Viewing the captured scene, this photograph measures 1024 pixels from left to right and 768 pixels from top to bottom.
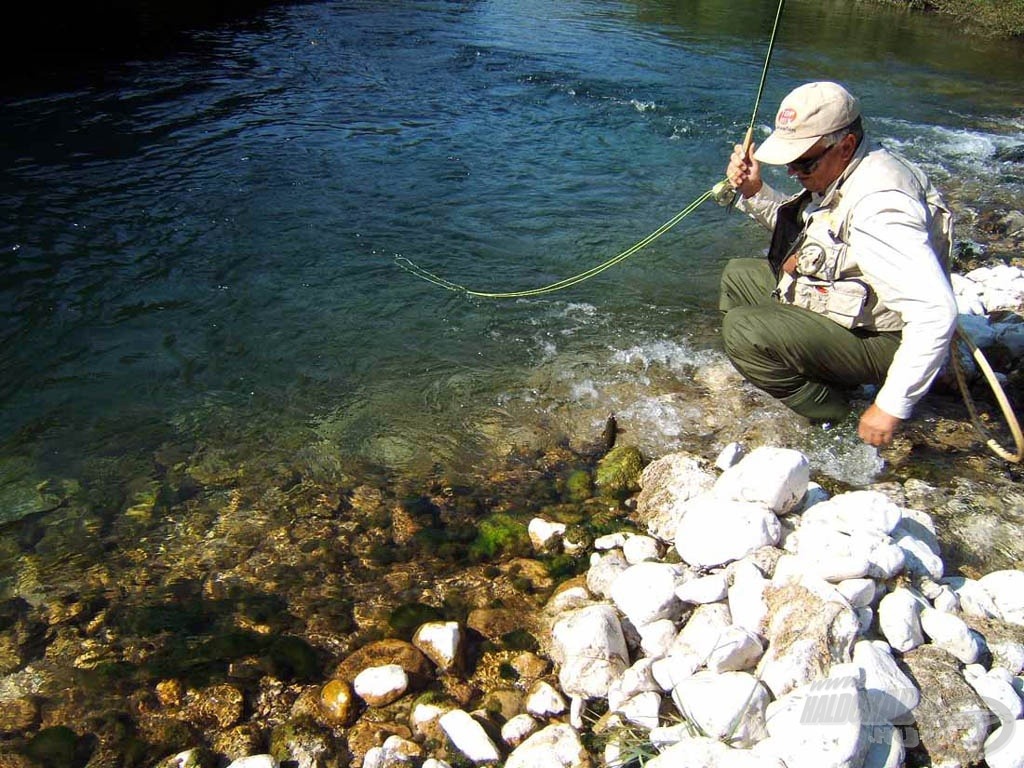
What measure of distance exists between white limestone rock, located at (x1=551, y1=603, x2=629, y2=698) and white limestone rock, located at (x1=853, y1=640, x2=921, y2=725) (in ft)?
2.96

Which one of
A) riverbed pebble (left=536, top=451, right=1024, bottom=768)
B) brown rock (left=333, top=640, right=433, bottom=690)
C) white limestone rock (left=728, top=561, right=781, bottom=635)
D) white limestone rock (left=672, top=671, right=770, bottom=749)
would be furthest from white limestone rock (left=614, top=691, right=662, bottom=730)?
brown rock (left=333, top=640, right=433, bottom=690)

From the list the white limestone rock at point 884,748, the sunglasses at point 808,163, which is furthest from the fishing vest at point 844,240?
the white limestone rock at point 884,748

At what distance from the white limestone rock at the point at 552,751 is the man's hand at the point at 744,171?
3.23 m

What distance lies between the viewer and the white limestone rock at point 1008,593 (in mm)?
3170

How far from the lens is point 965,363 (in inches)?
201

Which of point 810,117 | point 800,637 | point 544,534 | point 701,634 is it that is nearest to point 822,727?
point 800,637

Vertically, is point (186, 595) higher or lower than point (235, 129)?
lower

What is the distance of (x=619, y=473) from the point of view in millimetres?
4500

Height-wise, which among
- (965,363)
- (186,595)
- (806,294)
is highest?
(806,294)

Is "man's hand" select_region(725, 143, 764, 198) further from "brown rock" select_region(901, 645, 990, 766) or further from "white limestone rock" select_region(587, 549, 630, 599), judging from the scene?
"brown rock" select_region(901, 645, 990, 766)

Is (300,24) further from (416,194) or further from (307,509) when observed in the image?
(307,509)

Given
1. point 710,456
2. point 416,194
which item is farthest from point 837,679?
point 416,194

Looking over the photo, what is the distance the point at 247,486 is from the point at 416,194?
15.4 feet

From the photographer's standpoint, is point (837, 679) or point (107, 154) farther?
point (107, 154)
